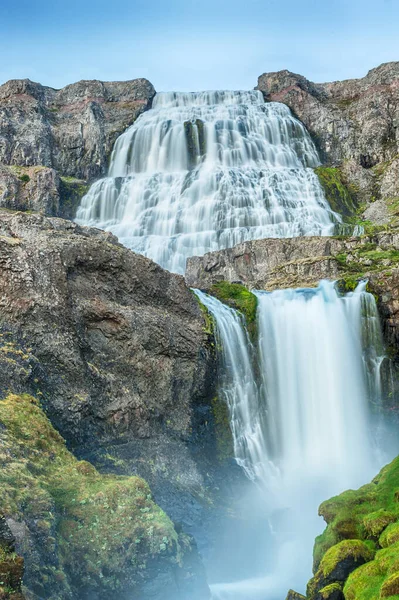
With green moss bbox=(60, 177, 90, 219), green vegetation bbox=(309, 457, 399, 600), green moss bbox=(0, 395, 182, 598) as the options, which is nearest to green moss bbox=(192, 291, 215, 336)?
green moss bbox=(0, 395, 182, 598)

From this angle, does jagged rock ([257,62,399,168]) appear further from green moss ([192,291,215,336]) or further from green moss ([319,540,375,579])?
green moss ([319,540,375,579])

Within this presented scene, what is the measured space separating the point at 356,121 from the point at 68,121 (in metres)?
28.7

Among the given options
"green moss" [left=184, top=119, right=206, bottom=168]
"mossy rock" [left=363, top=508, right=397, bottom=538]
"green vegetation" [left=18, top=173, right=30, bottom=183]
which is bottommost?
"mossy rock" [left=363, top=508, right=397, bottom=538]

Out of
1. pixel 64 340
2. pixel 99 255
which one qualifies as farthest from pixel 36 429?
pixel 99 255

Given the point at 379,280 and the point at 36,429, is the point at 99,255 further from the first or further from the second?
the point at 379,280

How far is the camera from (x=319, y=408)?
2128 cm

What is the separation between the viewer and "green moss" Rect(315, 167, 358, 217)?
42625 millimetres

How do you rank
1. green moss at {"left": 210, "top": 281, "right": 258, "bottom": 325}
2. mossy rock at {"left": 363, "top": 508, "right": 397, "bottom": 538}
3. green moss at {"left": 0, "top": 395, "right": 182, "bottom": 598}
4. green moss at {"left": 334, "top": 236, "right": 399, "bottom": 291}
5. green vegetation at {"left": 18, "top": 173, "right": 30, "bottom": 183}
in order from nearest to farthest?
green moss at {"left": 0, "top": 395, "right": 182, "bottom": 598}
mossy rock at {"left": 363, "top": 508, "right": 397, "bottom": 538}
green moss at {"left": 210, "top": 281, "right": 258, "bottom": 325}
green moss at {"left": 334, "top": 236, "right": 399, "bottom": 291}
green vegetation at {"left": 18, "top": 173, "right": 30, "bottom": 183}

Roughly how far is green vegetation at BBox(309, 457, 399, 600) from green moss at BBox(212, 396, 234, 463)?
6.74 meters

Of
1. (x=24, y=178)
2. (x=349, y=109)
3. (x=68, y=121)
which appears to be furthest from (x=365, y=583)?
(x=68, y=121)

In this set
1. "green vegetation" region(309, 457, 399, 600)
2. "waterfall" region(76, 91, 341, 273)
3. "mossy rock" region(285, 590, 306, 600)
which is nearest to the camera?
"green vegetation" region(309, 457, 399, 600)

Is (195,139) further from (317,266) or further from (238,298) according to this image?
(238,298)

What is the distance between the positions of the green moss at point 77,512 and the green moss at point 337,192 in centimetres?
3443

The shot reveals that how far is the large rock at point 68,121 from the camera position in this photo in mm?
49812
